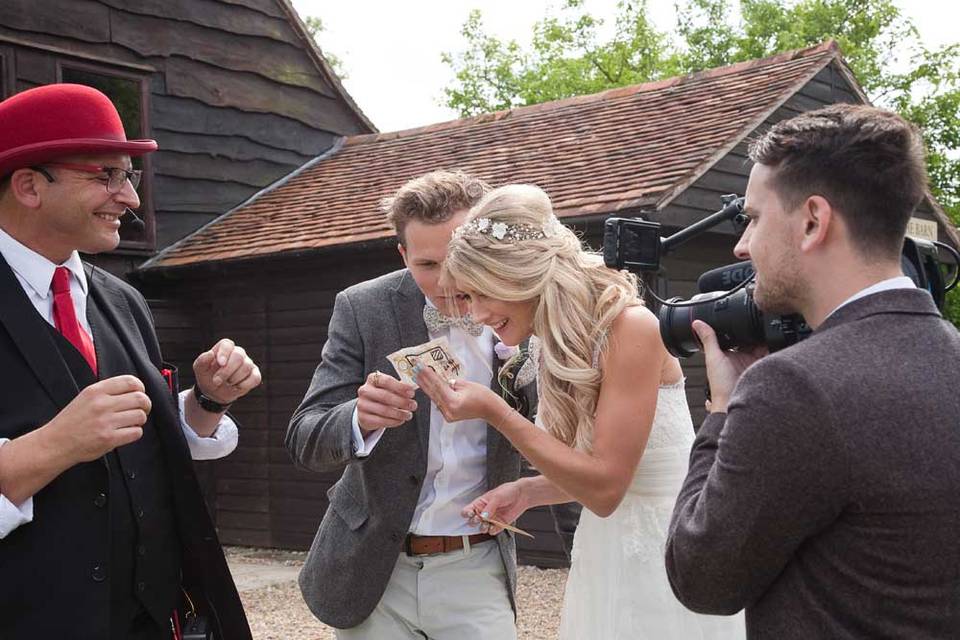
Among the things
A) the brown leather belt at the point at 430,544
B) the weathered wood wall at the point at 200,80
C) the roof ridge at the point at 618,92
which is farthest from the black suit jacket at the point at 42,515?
the roof ridge at the point at 618,92

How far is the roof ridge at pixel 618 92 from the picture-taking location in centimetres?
1052

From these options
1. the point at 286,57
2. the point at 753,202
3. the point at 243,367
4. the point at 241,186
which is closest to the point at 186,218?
the point at 241,186

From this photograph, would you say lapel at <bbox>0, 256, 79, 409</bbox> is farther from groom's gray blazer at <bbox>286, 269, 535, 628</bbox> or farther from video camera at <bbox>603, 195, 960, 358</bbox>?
video camera at <bbox>603, 195, 960, 358</bbox>

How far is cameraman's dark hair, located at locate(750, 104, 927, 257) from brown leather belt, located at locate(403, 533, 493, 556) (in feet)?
5.35

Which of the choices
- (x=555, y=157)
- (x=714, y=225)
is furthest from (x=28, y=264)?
(x=555, y=157)

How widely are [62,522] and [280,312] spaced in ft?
28.2

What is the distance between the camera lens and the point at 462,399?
2.72 meters

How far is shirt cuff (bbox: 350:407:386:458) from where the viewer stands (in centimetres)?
284

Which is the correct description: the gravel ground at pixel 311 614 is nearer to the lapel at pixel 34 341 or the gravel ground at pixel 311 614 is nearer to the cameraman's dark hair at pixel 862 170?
the lapel at pixel 34 341

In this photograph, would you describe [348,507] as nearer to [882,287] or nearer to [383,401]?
[383,401]

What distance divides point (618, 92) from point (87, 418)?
985 centimetres

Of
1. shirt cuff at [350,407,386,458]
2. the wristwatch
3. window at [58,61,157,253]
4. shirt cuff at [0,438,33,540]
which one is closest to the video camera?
shirt cuff at [350,407,386,458]

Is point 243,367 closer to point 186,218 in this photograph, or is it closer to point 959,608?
point 959,608

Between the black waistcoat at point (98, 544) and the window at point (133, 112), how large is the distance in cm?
860
